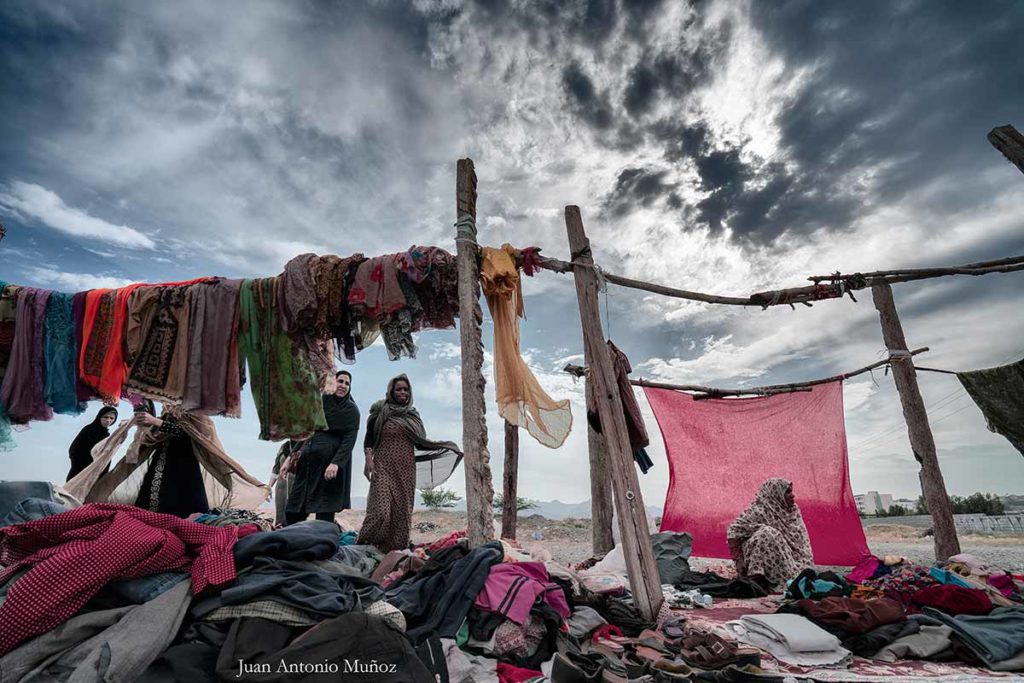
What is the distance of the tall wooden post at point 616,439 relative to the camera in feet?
12.8

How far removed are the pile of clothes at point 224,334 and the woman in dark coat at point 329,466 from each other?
1160 mm

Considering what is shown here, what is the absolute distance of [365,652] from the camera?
6.66ft

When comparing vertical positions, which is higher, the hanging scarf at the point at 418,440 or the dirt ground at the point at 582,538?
the hanging scarf at the point at 418,440

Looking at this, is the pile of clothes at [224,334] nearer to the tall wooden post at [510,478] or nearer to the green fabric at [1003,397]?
the tall wooden post at [510,478]

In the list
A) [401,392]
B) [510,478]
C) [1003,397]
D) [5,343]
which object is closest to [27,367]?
[5,343]

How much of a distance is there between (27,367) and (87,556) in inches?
151

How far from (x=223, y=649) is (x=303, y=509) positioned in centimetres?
389

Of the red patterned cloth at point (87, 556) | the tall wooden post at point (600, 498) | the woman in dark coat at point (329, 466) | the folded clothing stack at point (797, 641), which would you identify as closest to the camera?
the red patterned cloth at point (87, 556)

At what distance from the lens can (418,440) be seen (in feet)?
18.1

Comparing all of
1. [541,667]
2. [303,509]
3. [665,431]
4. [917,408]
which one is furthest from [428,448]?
[917,408]

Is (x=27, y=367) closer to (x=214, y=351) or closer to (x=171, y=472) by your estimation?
(x=171, y=472)

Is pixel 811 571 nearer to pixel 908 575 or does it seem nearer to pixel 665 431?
pixel 908 575

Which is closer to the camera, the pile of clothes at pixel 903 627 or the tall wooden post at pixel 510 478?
the pile of clothes at pixel 903 627

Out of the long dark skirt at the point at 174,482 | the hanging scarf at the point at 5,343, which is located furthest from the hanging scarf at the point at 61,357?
the long dark skirt at the point at 174,482
